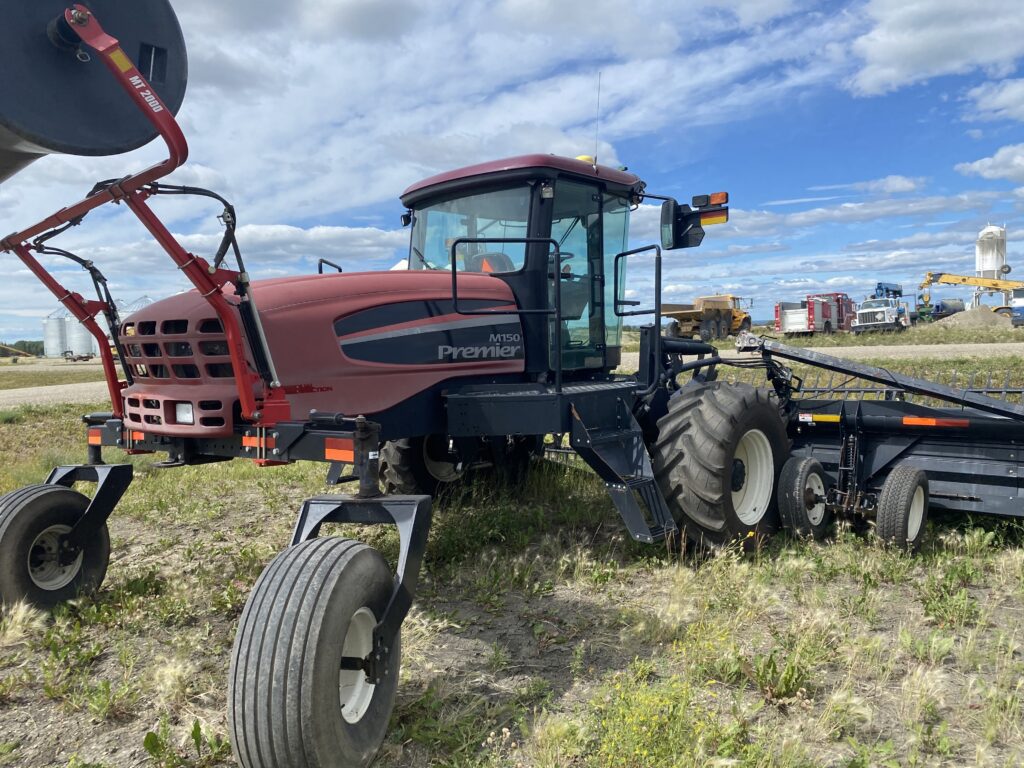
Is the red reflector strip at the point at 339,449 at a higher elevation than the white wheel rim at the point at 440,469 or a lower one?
higher

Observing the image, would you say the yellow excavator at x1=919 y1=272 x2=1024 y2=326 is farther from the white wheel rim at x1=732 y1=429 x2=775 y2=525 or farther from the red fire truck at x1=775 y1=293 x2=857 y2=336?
the white wheel rim at x1=732 y1=429 x2=775 y2=525

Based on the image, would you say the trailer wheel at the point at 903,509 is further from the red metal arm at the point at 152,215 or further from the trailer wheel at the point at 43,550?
the trailer wheel at the point at 43,550

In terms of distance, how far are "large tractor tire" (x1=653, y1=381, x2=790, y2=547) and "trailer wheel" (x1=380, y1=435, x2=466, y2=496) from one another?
1848 mm

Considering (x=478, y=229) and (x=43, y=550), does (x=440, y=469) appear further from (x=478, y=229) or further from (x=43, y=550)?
(x=43, y=550)

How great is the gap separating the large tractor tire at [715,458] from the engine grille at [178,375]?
2584mm

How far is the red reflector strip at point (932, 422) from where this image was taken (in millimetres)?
5387

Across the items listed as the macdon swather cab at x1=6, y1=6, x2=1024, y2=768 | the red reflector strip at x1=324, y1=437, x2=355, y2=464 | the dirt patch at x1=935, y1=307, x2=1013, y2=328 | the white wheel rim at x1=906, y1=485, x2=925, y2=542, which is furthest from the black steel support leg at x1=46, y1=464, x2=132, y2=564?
the dirt patch at x1=935, y1=307, x2=1013, y2=328

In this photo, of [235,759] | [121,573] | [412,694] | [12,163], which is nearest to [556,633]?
[412,694]

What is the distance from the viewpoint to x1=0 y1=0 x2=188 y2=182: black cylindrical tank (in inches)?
115

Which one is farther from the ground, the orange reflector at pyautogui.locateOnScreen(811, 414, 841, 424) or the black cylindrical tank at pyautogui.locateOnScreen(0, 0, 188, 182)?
the black cylindrical tank at pyautogui.locateOnScreen(0, 0, 188, 182)

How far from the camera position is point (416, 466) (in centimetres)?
631

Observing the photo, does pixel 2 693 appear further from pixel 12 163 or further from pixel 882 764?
pixel 882 764

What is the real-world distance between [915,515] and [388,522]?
11.9 feet

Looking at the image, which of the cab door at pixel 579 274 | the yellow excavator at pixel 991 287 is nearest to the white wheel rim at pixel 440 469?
the cab door at pixel 579 274
